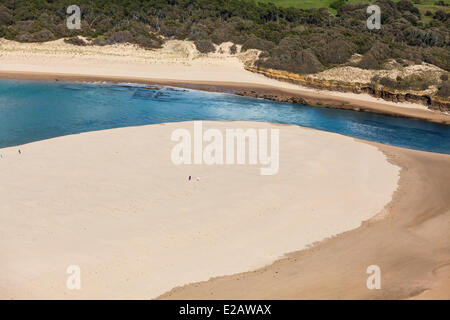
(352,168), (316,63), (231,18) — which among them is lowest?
(352,168)

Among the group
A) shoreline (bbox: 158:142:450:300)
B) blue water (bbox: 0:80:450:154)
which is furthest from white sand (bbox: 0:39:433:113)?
shoreline (bbox: 158:142:450:300)

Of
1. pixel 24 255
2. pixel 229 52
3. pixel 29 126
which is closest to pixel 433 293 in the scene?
pixel 24 255

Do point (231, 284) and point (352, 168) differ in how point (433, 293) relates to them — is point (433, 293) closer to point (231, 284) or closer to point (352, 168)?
point (231, 284)

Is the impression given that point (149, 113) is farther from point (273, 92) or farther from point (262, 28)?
point (262, 28)

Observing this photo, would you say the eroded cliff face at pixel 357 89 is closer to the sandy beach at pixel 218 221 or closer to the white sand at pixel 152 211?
the sandy beach at pixel 218 221

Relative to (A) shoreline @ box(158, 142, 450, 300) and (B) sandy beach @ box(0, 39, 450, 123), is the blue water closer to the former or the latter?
(B) sandy beach @ box(0, 39, 450, 123)

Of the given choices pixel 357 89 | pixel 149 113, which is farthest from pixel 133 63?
pixel 357 89

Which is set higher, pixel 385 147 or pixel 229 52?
pixel 229 52
